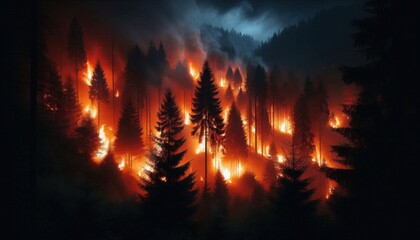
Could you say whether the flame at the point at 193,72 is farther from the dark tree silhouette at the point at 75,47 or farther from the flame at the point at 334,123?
the flame at the point at 334,123

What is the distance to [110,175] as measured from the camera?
27344 mm

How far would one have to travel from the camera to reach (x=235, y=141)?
43812mm

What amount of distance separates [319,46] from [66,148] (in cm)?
18285

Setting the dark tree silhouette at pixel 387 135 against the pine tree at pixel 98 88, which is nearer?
the dark tree silhouette at pixel 387 135

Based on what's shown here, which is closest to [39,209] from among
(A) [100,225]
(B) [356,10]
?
(A) [100,225]

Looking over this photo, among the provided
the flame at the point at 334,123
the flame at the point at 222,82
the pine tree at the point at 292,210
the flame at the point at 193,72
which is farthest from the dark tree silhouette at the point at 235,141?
the flame at the point at 193,72

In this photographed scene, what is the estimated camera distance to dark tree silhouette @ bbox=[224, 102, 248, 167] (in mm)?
43469

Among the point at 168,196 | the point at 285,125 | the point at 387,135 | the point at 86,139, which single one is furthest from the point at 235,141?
the point at 387,135

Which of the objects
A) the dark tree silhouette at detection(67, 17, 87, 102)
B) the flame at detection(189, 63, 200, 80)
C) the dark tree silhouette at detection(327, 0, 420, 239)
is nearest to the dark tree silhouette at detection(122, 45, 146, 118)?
the dark tree silhouette at detection(67, 17, 87, 102)

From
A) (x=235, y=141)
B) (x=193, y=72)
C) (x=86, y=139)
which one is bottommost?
(x=235, y=141)

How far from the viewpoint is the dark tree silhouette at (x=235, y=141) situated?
43469 millimetres

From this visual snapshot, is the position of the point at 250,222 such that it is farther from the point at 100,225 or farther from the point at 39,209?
the point at 39,209

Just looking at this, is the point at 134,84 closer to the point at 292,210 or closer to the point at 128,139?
the point at 128,139

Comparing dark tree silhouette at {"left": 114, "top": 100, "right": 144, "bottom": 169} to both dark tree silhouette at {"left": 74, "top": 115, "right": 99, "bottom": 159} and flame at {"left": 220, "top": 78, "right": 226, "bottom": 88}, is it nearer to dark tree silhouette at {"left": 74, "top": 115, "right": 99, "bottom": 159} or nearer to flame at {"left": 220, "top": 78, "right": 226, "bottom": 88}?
dark tree silhouette at {"left": 74, "top": 115, "right": 99, "bottom": 159}
